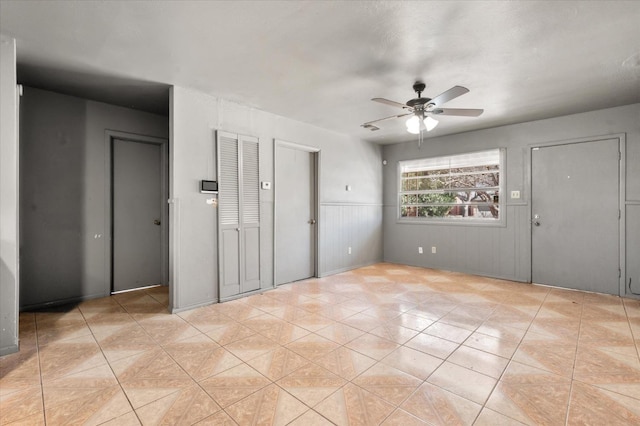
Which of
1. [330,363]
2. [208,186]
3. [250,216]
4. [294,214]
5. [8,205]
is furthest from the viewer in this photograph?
[294,214]

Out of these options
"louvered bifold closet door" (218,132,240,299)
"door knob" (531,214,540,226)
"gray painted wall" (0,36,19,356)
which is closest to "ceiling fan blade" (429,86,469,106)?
"louvered bifold closet door" (218,132,240,299)

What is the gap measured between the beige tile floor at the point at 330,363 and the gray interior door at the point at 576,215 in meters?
0.64

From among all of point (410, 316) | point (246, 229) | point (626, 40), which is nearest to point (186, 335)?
point (246, 229)

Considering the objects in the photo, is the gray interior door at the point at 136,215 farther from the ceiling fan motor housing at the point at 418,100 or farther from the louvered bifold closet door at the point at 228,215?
the ceiling fan motor housing at the point at 418,100

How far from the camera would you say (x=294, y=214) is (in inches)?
195

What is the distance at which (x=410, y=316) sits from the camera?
3330 millimetres

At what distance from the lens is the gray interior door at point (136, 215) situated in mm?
4336

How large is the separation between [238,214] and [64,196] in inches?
86.3

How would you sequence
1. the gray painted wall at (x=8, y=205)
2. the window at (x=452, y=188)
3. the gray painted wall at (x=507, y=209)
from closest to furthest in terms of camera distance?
the gray painted wall at (x=8, y=205)
the gray painted wall at (x=507, y=209)
the window at (x=452, y=188)

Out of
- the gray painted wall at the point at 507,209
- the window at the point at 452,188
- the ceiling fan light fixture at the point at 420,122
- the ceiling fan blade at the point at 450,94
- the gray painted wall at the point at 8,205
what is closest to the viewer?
the gray painted wall at the point at 8,205

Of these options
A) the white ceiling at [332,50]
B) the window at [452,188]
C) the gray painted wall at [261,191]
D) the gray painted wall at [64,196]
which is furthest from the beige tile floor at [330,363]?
the white ceiling at [332,50]

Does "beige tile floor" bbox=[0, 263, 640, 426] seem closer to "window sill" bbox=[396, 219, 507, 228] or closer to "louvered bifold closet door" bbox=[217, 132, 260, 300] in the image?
"louvered bifold closet door" bbox=[217, 132, 260, 300]

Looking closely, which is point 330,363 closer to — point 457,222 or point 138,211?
point 138,211

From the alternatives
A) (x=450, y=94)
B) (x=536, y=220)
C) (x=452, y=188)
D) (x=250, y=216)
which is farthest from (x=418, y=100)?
(x=536, y=220)
